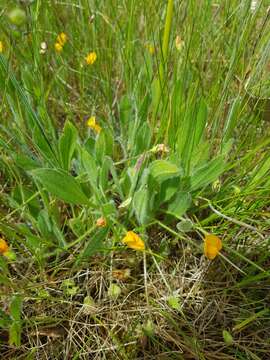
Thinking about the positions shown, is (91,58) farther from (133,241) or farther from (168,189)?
(133,241)

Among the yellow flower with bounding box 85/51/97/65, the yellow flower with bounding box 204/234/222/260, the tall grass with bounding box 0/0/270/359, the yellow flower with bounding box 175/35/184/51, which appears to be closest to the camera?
the yellow flower with bounding box 204/234/222/260

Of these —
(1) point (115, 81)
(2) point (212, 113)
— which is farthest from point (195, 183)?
(1) point (115, 81)

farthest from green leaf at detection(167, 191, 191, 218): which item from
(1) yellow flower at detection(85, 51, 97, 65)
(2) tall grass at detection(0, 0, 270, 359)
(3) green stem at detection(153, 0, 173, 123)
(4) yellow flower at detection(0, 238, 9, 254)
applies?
(1) yellow flower at detection(85, 51, 97, 65)

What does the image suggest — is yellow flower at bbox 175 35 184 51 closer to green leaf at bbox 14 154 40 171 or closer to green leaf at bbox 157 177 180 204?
green leaf at bbox 157 177 180 204

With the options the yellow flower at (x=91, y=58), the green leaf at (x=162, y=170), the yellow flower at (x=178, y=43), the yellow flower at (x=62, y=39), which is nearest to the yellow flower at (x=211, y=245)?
the green leaf at (x=162, y=170)

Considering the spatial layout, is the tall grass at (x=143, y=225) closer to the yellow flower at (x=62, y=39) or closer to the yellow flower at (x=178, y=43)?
the yellow flower at (x=178, y=43)
